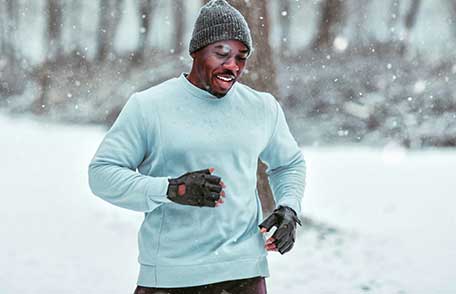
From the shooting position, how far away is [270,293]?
24.1 feet

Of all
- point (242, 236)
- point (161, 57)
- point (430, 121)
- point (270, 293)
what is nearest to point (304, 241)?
point (270, 293)

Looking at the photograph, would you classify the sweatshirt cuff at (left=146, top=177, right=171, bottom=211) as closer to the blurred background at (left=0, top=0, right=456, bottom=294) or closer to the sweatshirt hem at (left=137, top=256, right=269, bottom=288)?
the sweatshirt hem at (left=137, top=256, right=269, bottom=288)

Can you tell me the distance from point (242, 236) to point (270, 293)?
13.3ft

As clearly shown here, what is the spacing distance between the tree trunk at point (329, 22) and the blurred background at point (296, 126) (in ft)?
0.10

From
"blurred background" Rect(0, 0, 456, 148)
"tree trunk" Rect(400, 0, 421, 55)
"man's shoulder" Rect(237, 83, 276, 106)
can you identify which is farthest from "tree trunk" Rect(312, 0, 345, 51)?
"man's shoulder" Rect(237, 83, 276, 106)

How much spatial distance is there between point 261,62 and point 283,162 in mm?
5292

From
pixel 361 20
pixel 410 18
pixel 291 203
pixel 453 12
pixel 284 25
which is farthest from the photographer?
pixel 284 25

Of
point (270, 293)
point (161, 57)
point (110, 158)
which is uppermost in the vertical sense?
point (161, 57)

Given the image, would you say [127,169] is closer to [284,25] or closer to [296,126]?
[296,126]

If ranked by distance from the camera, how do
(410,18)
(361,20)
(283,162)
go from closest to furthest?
1. (283,162)
2. (410,18)
3. (361,20)

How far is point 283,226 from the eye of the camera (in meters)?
3.33

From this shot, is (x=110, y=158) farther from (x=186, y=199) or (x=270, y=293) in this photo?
(x=270, y=293)

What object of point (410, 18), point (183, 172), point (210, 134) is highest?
point (410, 18)

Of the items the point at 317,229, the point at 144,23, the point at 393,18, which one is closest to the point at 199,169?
the point at 317,229
